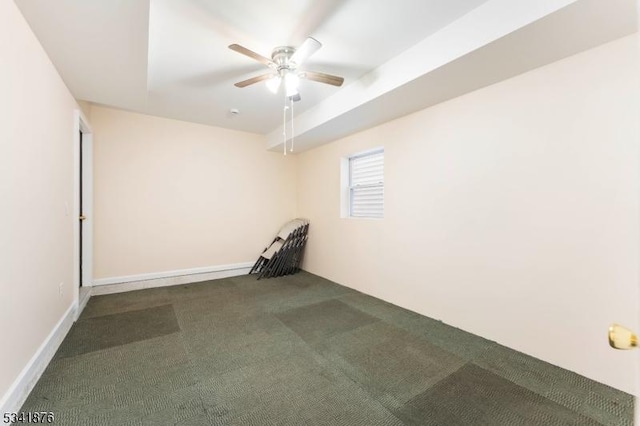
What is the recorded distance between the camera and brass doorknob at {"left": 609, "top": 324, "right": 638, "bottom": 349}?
596 millimetres

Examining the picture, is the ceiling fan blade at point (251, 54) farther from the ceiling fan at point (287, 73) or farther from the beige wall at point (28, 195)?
the beige wall at point (28, 195)

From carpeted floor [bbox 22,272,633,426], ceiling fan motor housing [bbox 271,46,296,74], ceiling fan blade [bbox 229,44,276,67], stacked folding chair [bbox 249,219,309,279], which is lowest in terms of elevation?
carpeted floor [bbox 22,272,633,426]

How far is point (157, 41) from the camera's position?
2.23 metres

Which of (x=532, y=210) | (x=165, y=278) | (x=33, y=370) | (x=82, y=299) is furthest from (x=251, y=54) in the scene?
(x=165, y=278)

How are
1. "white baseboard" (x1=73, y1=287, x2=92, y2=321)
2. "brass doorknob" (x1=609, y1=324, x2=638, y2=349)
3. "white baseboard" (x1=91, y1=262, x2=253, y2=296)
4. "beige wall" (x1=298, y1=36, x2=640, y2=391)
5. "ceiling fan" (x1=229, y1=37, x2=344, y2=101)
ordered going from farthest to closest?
1. "white baseboard" (x1=91, y1=262, x2=253, y2=296)
2. "white baseboard" (x1=73, y1=287, x2=92, y2=321)
3. "ceiling fan" (x1=229, y1=37, x2=344, y2=101)
4. "beige wall" (x1=298, y1=36, x2=640, y2=391)
5. "brass doorknob" (x1=609, y1=324, x2=638, y2=349)

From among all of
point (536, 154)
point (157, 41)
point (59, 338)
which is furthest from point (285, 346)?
point (157, 41)

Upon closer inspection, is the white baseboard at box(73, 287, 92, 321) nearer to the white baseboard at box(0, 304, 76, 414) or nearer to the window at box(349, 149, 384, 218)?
the white baseboard at box(0, 304, 76, 414)

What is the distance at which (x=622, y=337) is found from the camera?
1.99ft

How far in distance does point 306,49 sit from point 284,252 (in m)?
3.35

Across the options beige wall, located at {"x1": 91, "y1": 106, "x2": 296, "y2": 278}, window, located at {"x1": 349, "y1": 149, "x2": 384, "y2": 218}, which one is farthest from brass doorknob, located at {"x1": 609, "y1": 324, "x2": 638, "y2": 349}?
beige wall, located at {"x1": 91, "y1": 106, "x2": 296, "y2": 278}

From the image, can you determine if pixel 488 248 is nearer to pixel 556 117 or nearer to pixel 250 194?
pixel 556 117

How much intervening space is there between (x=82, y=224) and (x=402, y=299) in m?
4.29

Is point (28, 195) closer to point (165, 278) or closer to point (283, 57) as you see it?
point (283, 57)

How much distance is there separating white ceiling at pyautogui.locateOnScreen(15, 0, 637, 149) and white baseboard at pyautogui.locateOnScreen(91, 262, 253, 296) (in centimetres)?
243
